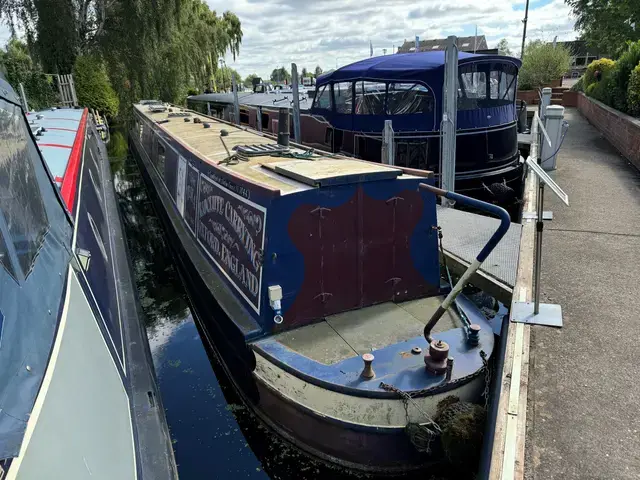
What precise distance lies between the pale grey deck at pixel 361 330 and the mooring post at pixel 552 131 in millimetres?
6658

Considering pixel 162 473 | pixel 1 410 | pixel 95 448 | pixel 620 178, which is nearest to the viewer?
pixel 1 410

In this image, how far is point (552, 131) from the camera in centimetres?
973

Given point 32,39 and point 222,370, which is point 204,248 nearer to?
point 222,370

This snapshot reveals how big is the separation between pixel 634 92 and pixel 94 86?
24.6m

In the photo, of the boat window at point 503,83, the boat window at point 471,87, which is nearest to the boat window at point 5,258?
the boat window at point 471,87

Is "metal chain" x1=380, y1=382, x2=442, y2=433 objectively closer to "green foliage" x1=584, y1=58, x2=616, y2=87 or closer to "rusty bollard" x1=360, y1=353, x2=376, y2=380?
"rusty bollard" x1=360, y1=353, x2=376, y2=380

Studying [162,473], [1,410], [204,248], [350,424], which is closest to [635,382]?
[350,424]

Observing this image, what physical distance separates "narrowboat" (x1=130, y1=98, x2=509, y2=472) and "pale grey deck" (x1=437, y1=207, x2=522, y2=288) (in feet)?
2.88

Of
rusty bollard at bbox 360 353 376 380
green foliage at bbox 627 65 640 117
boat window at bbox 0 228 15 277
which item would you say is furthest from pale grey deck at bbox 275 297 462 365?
green foliage at bbox 627 65 640 117

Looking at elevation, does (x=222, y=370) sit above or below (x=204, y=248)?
below

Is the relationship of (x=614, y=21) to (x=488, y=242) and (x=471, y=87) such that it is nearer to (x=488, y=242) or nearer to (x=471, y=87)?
(x=471, y=87)

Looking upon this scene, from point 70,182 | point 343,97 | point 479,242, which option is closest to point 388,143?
point 479,242

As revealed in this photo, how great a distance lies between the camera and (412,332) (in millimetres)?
4312

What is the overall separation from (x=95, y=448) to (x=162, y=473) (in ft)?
3.78
